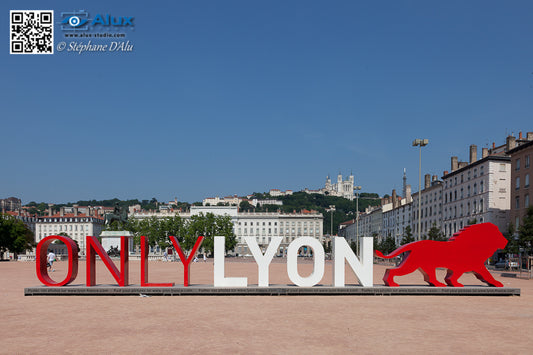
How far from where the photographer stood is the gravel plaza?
11617mm

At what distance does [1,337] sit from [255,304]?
912cm

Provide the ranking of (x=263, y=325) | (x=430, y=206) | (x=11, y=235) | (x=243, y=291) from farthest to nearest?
(x=430, y=206) < (x=11, y=235) < (x=243, y=291) < (x=263, y=325)

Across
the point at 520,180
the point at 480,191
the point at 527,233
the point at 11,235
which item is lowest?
the point at 11,235

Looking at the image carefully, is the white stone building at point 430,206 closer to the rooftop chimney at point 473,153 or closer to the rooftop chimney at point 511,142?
the rooftop chimney at point 473,153

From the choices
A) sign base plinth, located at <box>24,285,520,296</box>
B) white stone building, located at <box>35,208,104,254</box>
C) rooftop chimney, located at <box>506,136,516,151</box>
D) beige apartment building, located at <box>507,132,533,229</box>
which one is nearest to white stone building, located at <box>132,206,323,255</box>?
white stone building, located at <box>35,208,104,254</box>

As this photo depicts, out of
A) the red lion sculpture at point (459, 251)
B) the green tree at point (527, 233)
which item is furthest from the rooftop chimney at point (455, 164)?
the red lion sculpture at point (459, 251)

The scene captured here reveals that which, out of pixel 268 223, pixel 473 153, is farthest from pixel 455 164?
pixel 268 223

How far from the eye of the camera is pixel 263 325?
1448 cm

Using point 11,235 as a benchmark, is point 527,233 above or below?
above

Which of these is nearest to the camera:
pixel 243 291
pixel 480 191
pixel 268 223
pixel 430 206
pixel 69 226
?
pixel 243 291

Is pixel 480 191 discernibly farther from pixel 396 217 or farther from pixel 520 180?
pixel 396 217

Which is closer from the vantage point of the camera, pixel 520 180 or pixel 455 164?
pixel 520 180

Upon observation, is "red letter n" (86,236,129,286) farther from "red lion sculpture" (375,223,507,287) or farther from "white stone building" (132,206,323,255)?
"white stone building" (132,206,323,255)

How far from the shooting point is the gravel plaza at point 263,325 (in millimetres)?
11617
